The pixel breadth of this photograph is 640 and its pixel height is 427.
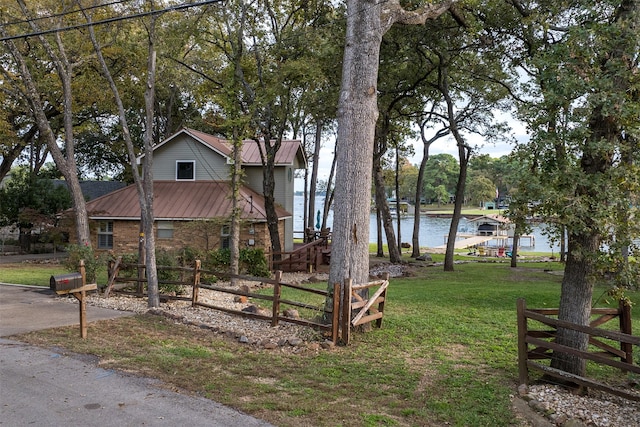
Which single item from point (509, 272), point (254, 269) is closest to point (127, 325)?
point (254, 269)

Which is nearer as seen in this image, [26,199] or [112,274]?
[112,274]

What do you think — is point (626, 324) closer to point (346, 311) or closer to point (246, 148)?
point (346, 311)

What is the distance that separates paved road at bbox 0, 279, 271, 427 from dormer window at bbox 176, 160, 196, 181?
62.3ft

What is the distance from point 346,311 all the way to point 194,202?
17.8 m

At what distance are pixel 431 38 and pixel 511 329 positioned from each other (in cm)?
1163

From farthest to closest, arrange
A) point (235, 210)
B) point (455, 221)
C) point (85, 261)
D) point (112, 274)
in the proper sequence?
point (455, 221) < point (235, 210) < point (85, 261) < point (112, 274)

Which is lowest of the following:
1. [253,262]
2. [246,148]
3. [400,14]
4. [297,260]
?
[297,260]

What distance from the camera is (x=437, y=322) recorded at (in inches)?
429

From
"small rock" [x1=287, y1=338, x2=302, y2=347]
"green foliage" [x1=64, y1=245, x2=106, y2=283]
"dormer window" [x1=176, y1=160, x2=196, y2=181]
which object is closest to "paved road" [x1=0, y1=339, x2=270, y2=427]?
"small rock" [x1=287, y1=338, x2=302, y2=347]

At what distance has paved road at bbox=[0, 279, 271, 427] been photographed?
17.7ft

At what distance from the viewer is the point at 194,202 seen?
82.7 ft

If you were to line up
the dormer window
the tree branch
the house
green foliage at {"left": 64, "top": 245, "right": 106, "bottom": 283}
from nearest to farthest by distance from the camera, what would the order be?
1. the tree branch
2. green foliage at {"left": 64, "top": 245, "right": 106, "bottom": 283}
3. the house
4. the dormer window

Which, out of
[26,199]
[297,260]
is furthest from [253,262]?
[26,199]

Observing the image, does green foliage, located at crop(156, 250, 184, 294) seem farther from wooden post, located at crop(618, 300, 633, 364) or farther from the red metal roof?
wooden post, located at crop(618, 300, 633, 364)
